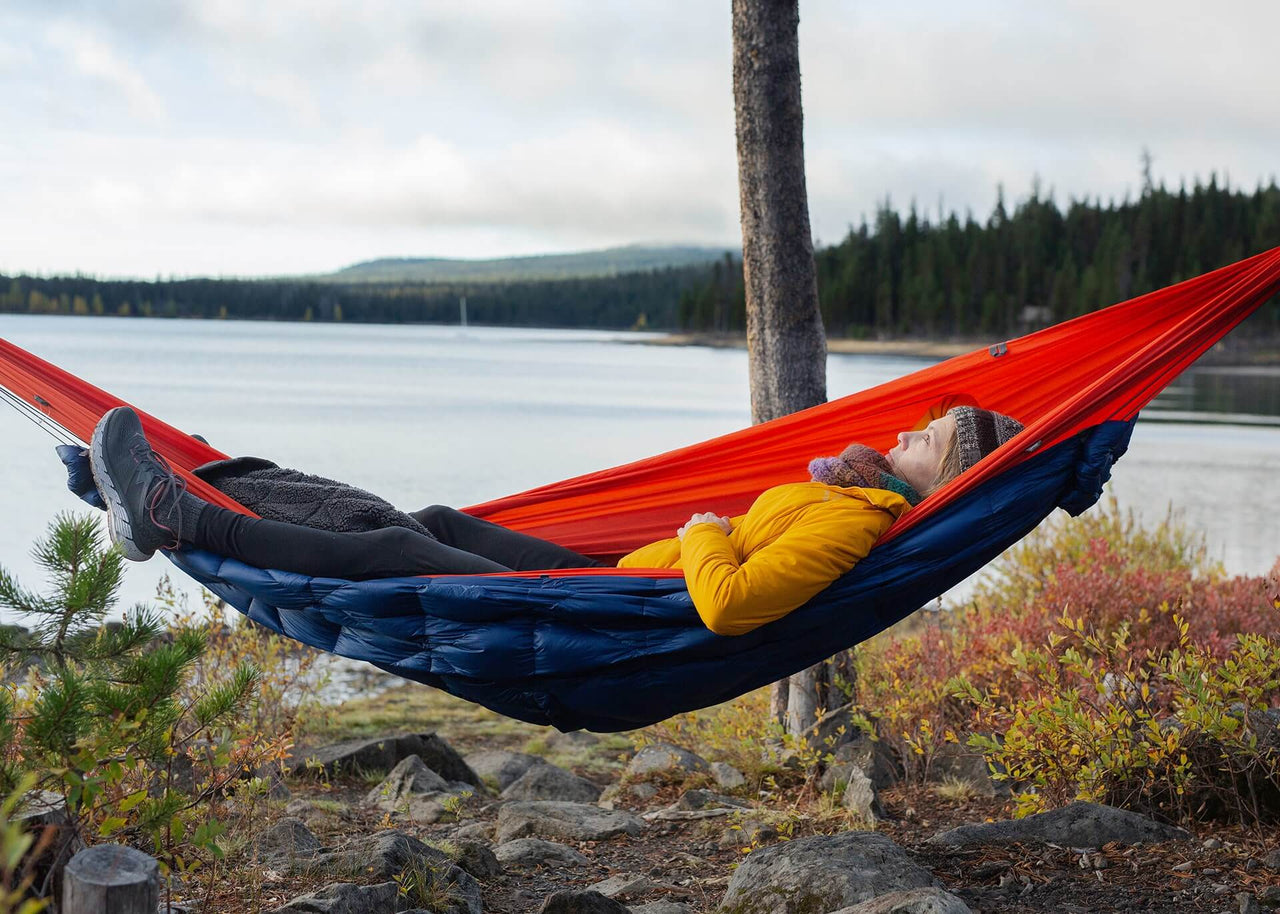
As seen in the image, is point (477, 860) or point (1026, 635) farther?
point (1026, 635)

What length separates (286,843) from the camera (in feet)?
8.54

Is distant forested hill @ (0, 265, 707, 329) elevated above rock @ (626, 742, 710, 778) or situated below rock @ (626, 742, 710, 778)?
above

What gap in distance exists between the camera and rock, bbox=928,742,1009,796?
3.23 meters

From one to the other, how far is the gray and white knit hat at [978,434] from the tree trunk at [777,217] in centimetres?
100

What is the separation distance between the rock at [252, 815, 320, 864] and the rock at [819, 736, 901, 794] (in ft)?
4.62

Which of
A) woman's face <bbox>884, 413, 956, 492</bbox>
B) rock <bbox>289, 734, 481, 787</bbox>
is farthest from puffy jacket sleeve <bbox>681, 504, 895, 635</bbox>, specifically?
rock <bbox>289, 734, 481, 787</bbox>

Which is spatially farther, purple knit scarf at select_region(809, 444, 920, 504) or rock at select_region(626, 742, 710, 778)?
rock at select_region(626, 742, 710, 778)

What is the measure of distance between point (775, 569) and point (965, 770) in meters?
1.58

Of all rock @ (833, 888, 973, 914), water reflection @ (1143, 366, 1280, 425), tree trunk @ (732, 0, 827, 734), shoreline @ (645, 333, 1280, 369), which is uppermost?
tree trunk @ (732, 0, 827, 734)

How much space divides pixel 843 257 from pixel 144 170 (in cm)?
3211

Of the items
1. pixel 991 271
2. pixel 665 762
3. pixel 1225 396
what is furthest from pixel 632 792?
pixel 991 271

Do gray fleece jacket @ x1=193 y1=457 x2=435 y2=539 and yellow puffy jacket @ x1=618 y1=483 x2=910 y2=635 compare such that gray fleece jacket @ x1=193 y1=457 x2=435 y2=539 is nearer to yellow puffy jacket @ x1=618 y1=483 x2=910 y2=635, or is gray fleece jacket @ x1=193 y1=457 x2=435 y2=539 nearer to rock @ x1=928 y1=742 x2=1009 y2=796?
yellow puffy jacket @ x1=618 y1=483 x2=910 y2=635

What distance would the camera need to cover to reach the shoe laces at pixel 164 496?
2418mm

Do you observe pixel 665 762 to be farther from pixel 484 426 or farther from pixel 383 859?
pixel 484 426
